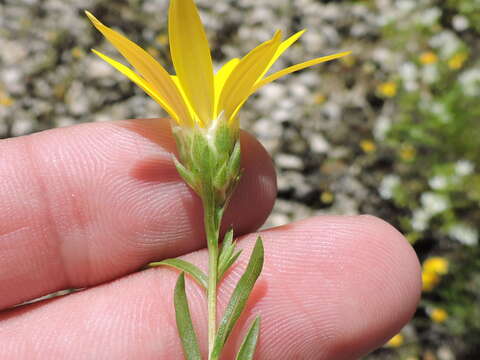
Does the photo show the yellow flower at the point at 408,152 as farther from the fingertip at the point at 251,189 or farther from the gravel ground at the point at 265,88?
the fingertip at the point at 251,189

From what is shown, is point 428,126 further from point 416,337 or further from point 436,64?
point 416,337

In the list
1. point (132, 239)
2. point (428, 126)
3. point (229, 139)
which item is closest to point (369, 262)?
point (229, 139)

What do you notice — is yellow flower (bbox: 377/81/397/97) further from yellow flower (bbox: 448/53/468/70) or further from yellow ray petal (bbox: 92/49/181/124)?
yellow ray petal (bbox: 92/49/181/124)

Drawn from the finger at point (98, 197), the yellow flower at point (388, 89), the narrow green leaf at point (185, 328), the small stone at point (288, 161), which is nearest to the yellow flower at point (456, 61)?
the yellow flower at point (388, 89)

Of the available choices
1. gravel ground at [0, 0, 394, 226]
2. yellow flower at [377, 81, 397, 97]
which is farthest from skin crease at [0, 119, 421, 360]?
yellow flower at [377, 81, 397, 97]

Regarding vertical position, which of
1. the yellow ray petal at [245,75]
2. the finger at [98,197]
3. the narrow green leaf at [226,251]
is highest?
the yellow ray petal at [245,75]
